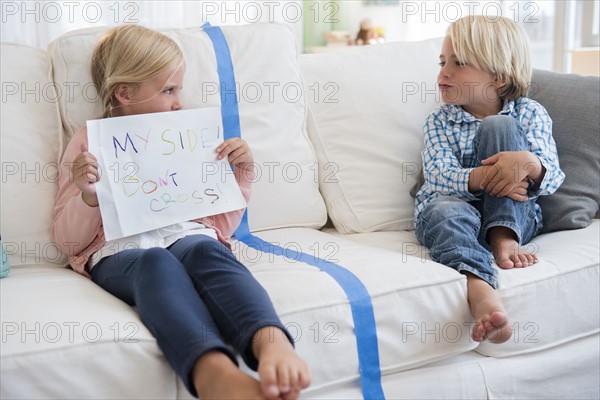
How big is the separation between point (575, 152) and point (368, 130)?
0.47 metres

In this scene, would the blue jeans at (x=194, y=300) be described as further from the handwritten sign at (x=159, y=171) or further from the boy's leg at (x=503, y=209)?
the boy's leg at (x=503, y=209)

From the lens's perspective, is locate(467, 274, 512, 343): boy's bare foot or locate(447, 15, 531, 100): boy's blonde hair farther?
locate(447, 15, 531, 100): boy's blonde hair

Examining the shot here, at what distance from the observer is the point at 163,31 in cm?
164

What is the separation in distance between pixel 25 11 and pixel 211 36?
172cm

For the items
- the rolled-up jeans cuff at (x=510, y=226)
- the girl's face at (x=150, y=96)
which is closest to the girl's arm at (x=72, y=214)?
the girl's face at (x=150, y=96)

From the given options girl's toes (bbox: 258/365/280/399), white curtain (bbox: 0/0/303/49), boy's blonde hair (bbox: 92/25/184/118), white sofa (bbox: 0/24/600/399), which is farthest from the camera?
white curtain (bbox: 0/0/303/49)

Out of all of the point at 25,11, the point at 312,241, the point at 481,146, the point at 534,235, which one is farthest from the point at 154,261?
the point at 25,11

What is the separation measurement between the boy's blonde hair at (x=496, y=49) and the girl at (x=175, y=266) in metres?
0.56

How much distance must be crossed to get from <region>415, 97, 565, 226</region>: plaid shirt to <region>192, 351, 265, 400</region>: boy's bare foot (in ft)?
2.33

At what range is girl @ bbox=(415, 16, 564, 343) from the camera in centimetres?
140

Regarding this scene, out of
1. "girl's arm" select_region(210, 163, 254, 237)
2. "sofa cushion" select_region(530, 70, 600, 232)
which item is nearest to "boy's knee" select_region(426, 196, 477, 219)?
"sofa cushion" select_region(530, 70, 600, 232)

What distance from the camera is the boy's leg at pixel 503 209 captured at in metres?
1.46

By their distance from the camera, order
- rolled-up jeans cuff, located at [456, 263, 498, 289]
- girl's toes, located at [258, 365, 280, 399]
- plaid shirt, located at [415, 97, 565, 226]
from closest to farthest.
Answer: girl's toes, located at [258, 365, 280, 399]
rolled-up jeans cuff, located at [456, 263, 498, 289]
plaid shirt, located at [415, 97, 565, 226]

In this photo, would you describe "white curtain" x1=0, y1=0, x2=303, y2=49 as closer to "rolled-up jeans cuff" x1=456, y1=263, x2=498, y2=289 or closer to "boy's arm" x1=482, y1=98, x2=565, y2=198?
"boy's arm" x1=482, y1=98, x2=565, y2=198
